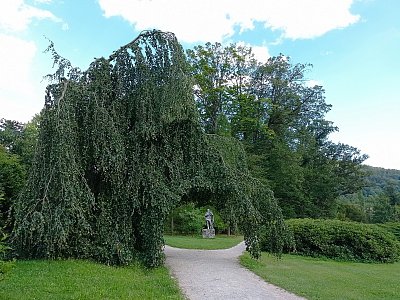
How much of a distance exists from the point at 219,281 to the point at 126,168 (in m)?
3.55

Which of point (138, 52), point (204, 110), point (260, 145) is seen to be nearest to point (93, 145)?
point (138, 52)

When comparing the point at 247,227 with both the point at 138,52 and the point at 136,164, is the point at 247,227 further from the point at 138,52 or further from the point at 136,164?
the point at 138,52

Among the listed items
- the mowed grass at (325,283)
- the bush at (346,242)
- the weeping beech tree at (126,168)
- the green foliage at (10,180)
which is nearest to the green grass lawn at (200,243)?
the bush at (346,242)

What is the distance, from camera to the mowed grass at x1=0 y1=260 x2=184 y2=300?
6004 mm

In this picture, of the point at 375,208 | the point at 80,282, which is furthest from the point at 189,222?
the point at 375,208

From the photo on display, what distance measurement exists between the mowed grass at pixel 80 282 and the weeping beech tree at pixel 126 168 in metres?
0.57

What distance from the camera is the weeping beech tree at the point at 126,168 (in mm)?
8383

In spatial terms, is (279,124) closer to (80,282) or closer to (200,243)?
(200,243)

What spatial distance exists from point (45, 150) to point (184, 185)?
350cm

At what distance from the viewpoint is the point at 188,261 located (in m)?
11.6

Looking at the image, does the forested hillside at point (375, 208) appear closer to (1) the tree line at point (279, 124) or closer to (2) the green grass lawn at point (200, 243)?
(1) the tree line at point (279, 124)

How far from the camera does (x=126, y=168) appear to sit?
9.70 m

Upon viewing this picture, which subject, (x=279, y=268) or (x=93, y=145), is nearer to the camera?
(x=93, y=145)

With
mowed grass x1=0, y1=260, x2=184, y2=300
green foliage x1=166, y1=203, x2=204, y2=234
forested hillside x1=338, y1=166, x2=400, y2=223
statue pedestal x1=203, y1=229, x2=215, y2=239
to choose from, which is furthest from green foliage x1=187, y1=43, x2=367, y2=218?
mowed grass x1=0, y1=260, x2=184, y2=300
